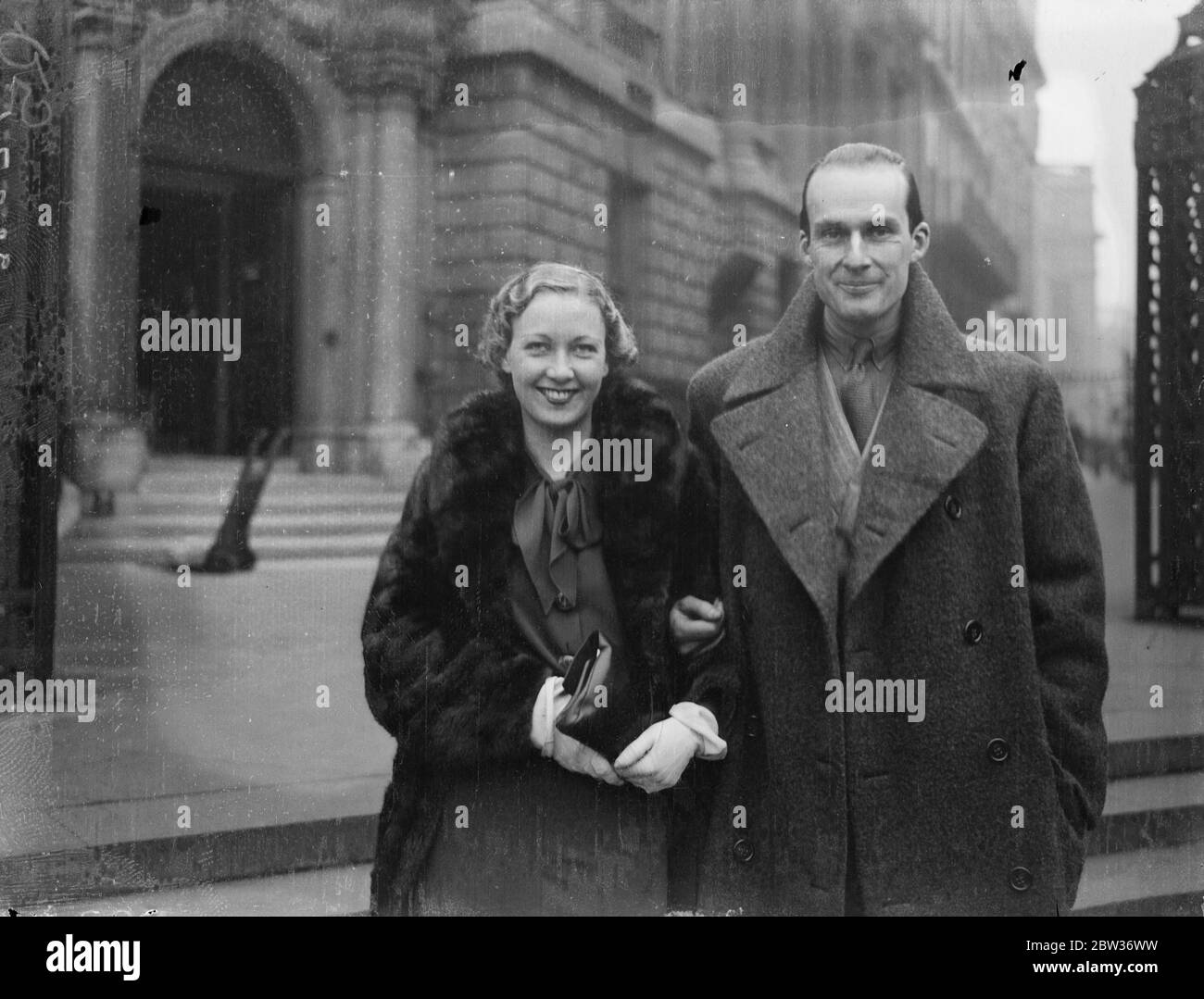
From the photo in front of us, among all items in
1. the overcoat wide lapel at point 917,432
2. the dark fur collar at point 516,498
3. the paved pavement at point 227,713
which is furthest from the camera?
the paved pavement at point 227,713

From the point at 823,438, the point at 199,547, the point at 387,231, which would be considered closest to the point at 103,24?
the point at 387,231

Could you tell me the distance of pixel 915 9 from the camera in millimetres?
3088

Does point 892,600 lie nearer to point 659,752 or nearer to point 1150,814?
point 659,752

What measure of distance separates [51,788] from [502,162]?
6.75 ft

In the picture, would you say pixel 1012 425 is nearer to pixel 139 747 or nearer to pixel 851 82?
pixel 851 82

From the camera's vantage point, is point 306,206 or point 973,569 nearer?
point 973,569

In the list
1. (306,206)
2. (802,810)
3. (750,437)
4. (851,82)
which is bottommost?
(802,810)

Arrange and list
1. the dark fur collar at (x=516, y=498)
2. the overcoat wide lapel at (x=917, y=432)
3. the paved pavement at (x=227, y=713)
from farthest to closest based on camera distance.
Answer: the paved pavement at (x=227, y=713), the dark fur collar at (x=516, y=498), the overcoat wide lapel at (x=917, y=432)

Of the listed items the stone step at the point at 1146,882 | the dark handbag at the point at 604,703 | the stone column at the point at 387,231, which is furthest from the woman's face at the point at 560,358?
the stone step at the point at 1146,882

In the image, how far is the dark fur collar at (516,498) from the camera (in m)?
2.98

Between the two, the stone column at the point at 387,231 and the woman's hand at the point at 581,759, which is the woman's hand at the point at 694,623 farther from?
the stone column at the point at 387,231

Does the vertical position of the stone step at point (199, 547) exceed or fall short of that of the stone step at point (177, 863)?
it exceeds it

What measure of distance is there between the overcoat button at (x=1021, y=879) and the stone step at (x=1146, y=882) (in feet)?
0.62
